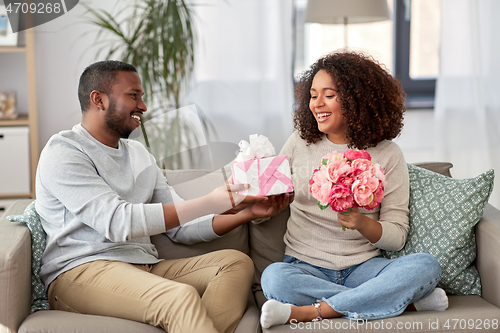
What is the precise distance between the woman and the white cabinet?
1.74m

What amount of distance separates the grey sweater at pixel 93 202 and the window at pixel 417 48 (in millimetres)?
2498

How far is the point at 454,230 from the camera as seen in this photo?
1.62 metres

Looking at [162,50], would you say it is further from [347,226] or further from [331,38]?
[347,226]

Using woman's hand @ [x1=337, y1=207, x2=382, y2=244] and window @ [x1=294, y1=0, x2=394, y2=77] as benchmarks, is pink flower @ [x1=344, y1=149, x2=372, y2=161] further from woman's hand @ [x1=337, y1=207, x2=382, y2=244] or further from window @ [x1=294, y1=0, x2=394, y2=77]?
window @ [x1=294, y1=0, x2=394, y2=77]

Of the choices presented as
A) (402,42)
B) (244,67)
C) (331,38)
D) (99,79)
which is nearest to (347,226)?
(99,79)

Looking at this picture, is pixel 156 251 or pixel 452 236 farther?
pixel 156 251

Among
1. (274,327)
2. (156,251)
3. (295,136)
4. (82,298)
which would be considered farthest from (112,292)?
(295,136)

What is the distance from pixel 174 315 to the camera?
1.35 m

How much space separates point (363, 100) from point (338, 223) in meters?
0.45

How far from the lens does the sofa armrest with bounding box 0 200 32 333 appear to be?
53.2 inches

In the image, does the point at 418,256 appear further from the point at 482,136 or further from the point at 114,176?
the point at 482,136

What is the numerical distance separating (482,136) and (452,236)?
211 centimetres

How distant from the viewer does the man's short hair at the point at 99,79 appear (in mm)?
1570

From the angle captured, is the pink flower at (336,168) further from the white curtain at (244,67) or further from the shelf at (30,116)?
the shelf at (30,116)
